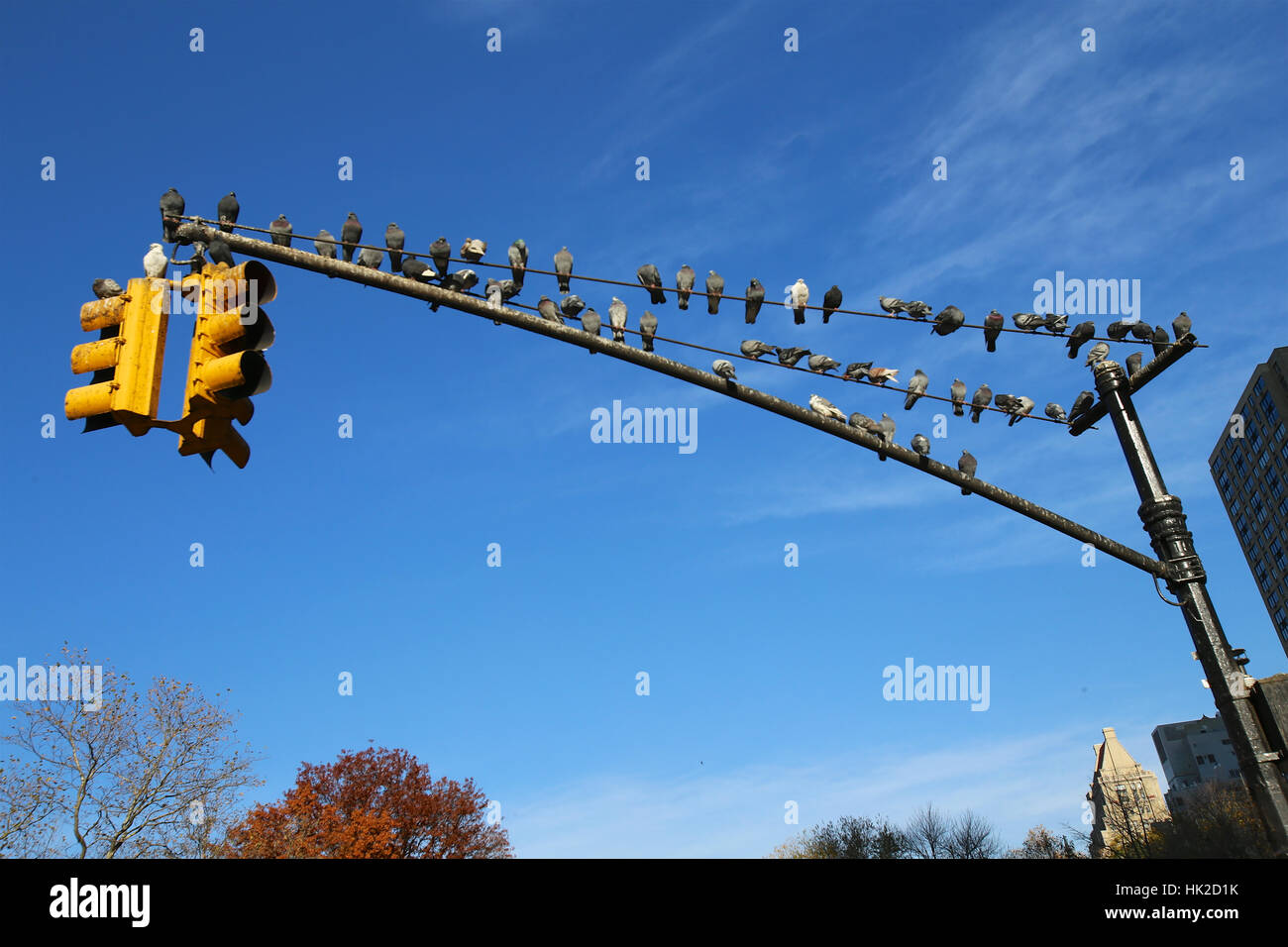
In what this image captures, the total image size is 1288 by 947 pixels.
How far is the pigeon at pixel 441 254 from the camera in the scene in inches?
227

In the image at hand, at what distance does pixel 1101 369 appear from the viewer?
25.2ft

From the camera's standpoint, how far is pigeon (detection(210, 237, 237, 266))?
5.11 metres

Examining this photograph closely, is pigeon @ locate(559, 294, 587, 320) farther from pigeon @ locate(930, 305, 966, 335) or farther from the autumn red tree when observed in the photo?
the autumn red tree

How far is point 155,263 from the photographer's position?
5152mm

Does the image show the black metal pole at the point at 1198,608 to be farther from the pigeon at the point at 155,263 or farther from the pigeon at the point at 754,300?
the pigeon at the point at 155,263

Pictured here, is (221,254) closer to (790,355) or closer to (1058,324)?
(790,355)

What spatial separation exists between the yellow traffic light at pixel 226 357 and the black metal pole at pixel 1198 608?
6575 millimetres

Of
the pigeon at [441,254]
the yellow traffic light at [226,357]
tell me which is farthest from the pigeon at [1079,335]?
the yellow traffic light at [226,357]

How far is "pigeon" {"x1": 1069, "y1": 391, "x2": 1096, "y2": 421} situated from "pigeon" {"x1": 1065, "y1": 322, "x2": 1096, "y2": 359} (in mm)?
446

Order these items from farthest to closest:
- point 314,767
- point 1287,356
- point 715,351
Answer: point 1287,356, point 314,767, point 715,351

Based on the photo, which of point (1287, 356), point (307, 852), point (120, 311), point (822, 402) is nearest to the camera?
point (120, 311)
